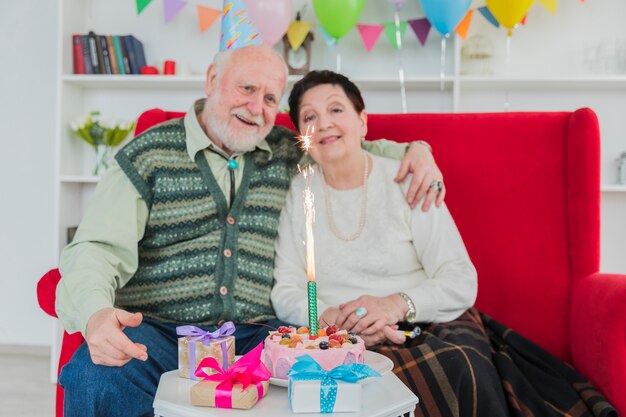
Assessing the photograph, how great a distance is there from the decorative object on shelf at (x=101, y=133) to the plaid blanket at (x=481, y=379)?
2224 mm

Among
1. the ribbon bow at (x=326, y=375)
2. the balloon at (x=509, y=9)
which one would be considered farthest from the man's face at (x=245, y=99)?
the balloon at (x=509, y=9)

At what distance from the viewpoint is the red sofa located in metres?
1.91

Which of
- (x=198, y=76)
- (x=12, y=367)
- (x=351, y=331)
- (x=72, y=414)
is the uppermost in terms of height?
(x=198, y=76)

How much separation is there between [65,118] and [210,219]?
199 cm

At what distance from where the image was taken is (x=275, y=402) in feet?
Answer: 3.30

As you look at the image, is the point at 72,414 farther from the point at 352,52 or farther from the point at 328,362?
the point at 352,52

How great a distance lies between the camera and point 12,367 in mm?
3391

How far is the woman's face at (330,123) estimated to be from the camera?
1860 mm

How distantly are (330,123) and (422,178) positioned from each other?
0.95ft

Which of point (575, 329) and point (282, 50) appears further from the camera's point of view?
point (282, 50)

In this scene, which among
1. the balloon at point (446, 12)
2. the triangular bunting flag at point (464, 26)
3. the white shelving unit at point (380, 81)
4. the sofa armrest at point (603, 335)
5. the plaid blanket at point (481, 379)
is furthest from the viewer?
the white shelving unit at point (380, 81)

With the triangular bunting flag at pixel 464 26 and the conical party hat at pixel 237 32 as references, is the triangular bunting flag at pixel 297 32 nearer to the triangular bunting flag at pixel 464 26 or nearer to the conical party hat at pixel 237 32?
the triangular bunting flag at pixel 464 26

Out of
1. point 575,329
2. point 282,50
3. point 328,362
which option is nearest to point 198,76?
point 282,50

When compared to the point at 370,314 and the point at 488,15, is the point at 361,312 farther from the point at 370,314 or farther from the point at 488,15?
the point at 488,15
